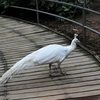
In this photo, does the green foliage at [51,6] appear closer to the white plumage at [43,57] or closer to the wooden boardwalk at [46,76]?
the wooden boardwalk at [46,76]

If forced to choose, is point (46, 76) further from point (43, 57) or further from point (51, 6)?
point (51, 6)

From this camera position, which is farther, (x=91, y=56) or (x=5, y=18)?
(x=5, y=18)

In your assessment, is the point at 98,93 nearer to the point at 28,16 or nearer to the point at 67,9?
the point at 67,9

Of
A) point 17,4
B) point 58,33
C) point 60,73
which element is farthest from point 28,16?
point 60,73

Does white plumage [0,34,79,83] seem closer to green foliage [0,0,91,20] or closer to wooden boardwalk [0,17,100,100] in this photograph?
wooden boardwalk [0,17,100,100]

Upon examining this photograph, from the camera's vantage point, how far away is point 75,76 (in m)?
3.99

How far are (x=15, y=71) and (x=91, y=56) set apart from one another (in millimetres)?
1418

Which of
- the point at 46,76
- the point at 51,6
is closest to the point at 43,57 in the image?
the point at 46,76

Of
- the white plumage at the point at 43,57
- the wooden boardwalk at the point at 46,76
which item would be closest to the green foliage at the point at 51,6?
the wooden boardwalk at the point at 46,76

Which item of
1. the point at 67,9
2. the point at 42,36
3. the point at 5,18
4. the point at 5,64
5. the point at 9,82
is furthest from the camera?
the point at 5,18

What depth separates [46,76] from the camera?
160 inches

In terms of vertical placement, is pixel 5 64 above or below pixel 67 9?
below

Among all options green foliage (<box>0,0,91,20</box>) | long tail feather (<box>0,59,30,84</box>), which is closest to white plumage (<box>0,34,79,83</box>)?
long tail feather (<box>0,59,30,84</box>)

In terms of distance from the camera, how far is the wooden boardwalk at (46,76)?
11.7 feet
